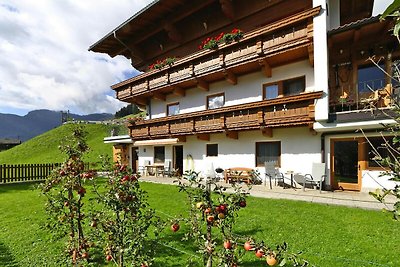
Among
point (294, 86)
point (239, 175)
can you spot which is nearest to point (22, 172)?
point (239, 175)

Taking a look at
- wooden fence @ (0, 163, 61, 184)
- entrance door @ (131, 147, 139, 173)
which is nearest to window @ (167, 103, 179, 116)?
entrance door @ (131, 147, 139, 173)

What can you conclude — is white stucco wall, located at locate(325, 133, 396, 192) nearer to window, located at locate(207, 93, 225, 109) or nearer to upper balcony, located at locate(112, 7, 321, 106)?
upper balcony, located at locate(112, 7, 321, 106)

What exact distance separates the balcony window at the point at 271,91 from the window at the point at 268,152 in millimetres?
2673

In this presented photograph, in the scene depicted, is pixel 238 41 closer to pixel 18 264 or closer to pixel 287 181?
pixel 287 181

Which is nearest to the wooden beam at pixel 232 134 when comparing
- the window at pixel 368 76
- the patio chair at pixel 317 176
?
the patio chair at pixel 317 176

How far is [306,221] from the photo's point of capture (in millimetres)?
7094

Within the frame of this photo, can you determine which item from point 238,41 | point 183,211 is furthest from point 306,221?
point 238,41

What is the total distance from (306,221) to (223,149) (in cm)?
957

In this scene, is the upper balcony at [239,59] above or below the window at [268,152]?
above

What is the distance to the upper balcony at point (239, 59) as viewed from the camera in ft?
38.6

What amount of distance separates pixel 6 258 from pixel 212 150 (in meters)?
13.0

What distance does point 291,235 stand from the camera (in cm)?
610

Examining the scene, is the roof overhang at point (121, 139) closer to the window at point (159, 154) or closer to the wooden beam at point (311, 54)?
the window at point (159, 154)

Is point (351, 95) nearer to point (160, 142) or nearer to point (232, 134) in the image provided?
point (232, 134)
